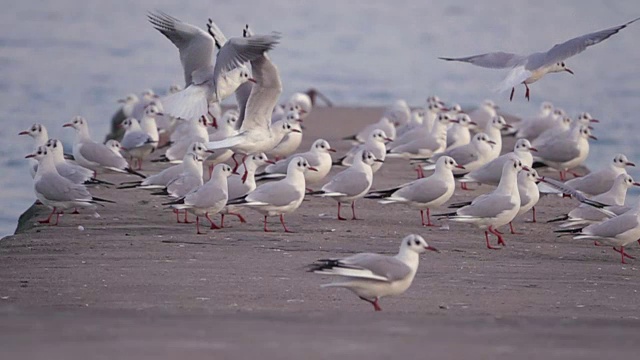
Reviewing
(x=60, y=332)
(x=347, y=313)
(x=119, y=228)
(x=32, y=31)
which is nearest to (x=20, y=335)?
(x=60, y=332)

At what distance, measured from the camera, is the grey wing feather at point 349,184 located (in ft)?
41.5

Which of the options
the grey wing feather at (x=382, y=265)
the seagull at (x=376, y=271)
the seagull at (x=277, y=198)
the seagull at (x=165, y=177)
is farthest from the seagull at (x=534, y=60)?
the grey wing feather at (x=382, y=265)

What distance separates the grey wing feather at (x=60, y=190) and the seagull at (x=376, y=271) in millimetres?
4112

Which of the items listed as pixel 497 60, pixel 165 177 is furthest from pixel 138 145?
pixel 497 60

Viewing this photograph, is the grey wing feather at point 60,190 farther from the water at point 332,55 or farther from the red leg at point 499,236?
the red leg at point 499,236

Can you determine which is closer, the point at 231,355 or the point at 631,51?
the point at 231,355

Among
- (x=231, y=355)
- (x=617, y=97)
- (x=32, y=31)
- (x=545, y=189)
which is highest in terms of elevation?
(x=32, y=31)

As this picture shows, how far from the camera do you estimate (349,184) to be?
12.7m

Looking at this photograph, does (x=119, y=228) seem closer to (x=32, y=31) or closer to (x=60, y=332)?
(x=60, y=332)

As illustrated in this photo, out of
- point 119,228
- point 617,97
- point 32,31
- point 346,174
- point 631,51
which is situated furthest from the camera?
point 32,31

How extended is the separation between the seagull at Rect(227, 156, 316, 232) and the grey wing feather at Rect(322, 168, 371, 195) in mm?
494

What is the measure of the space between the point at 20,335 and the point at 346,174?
625cm

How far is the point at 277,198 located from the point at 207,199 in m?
0.54

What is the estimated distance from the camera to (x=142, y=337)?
6.90 m
